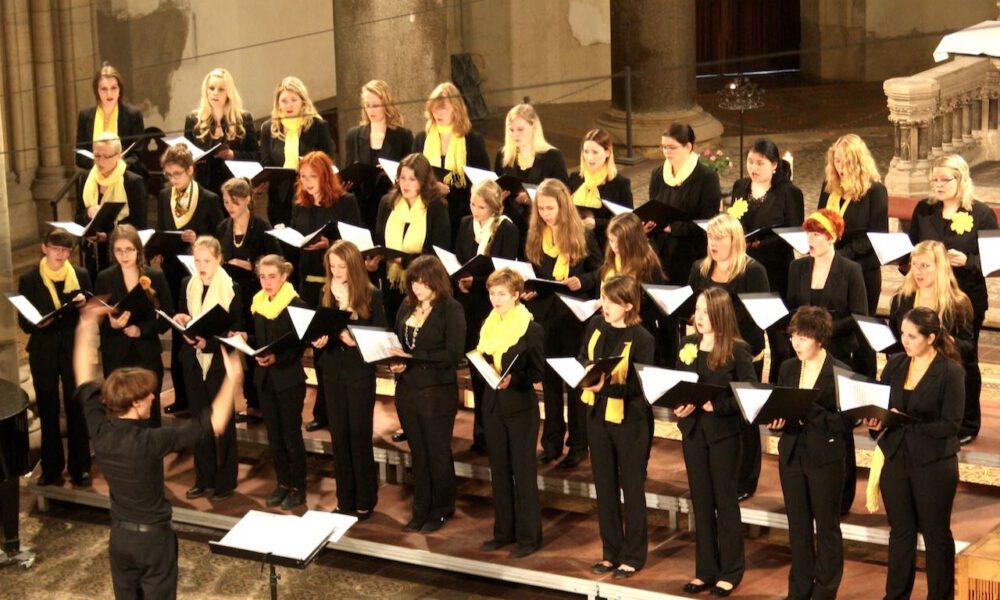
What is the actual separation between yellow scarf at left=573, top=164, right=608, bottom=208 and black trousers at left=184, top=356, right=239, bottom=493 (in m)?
2.09

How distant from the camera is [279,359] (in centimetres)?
928

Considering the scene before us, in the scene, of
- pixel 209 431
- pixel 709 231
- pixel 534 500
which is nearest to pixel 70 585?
pixel 209 431

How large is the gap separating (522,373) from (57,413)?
292 centimetres

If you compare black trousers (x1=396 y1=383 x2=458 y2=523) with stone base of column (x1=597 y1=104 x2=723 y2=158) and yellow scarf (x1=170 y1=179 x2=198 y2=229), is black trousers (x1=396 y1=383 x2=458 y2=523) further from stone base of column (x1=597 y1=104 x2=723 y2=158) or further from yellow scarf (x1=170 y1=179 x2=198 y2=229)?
stone base of column (x1=597 y1=104 x2=723 y2=158)

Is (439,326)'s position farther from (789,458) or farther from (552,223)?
(789,458)

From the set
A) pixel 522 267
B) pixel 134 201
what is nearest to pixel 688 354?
pixel 522 267

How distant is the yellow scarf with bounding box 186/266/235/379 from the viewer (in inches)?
376

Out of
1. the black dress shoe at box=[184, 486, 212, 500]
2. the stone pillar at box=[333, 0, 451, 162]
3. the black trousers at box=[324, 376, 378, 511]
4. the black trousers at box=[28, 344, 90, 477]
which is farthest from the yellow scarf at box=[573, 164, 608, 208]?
the stone pillar at box=[333, 0, 451, 162]

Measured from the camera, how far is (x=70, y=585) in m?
9.20

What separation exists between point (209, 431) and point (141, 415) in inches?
12.3

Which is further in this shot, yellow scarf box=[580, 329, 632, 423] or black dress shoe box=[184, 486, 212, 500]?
black dress shoe box=[184, 486, 212, 500]

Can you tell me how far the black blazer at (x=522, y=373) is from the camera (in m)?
8.61

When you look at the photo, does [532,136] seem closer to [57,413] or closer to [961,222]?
[961,222]

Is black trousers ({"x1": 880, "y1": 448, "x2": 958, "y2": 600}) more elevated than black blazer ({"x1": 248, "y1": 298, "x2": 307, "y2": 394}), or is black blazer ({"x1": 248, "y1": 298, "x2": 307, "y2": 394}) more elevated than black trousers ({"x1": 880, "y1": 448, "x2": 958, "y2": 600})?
black blazer ({"x1": 248, "y1": 298, "x2": 307, "y2": 394})
